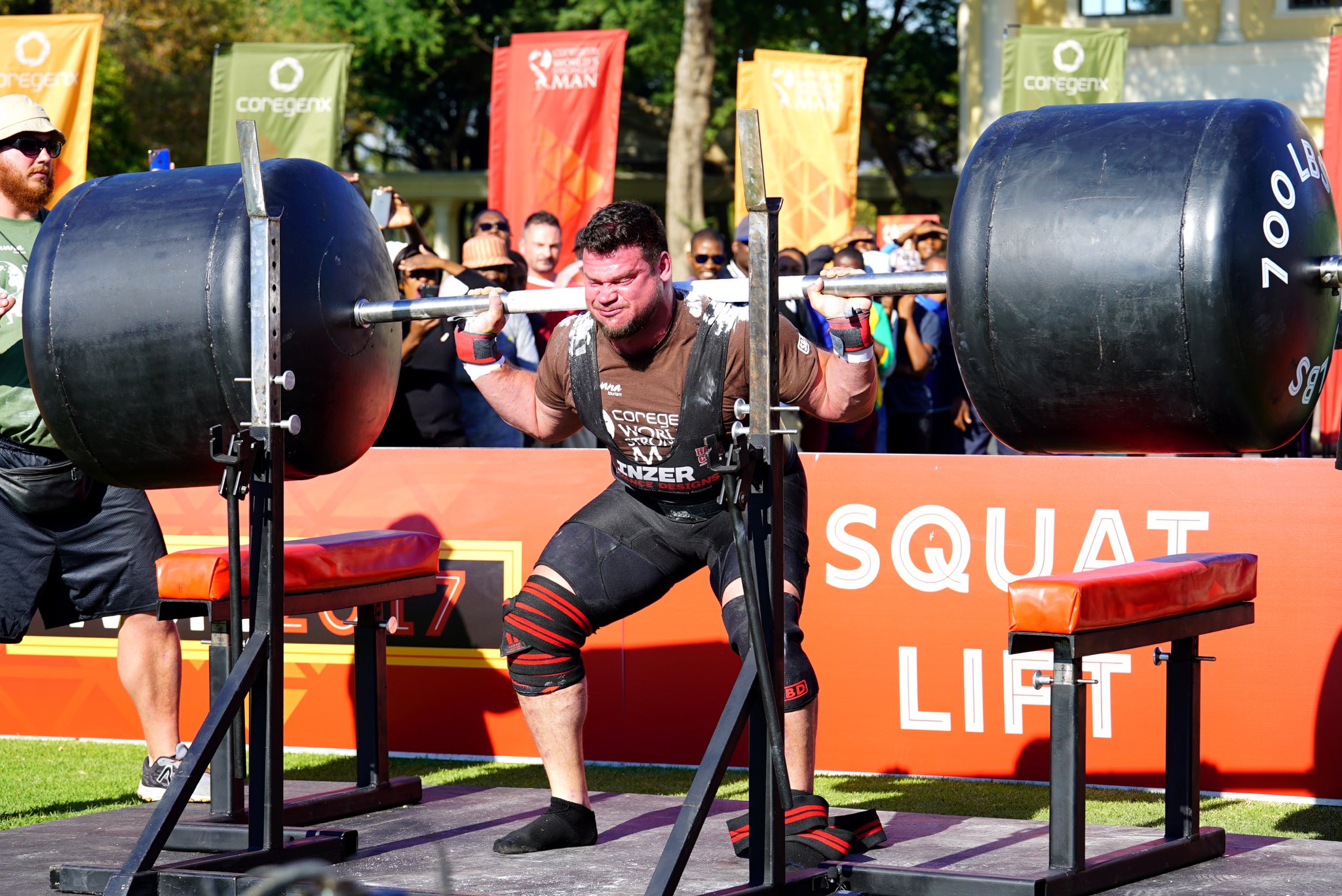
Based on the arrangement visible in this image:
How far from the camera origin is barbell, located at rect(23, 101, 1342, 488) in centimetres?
329

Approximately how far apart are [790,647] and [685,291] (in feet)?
3.16

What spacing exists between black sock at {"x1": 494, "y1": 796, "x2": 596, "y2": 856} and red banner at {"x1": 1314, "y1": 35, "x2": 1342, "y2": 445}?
5637mm

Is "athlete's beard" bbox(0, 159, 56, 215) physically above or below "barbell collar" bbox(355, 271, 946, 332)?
above

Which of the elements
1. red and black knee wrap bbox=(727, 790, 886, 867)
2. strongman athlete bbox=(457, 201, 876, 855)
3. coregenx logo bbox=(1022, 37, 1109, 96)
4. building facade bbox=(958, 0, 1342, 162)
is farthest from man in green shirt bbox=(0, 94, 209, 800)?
building facade bbox=(958, 0, 1342, 162)

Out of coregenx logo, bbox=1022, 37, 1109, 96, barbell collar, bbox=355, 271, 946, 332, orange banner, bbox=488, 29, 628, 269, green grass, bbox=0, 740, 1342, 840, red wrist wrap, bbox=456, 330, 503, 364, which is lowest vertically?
green grass, bbox=0, 740, 1342, 840

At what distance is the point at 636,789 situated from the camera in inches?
216

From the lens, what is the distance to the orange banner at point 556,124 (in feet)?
38.9

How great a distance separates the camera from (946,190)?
2680 centimetres

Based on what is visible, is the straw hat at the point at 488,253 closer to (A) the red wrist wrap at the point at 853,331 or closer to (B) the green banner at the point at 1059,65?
(A) the red wrist wrap at the point at 853,331

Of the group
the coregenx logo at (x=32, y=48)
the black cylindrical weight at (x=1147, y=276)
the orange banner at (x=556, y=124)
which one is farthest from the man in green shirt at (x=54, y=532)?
the orange banner at (x=556, y=124)

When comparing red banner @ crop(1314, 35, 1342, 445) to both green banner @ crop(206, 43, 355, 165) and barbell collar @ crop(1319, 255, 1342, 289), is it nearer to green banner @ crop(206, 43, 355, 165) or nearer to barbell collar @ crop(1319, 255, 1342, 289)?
barbell collar @ crop(1319, 255, 1342, 289)

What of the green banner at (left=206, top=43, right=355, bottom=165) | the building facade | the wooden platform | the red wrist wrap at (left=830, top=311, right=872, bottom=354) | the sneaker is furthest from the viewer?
the building facade

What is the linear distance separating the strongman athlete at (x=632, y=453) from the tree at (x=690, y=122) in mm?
14039

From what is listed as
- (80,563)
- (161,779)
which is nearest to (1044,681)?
(161,779)
